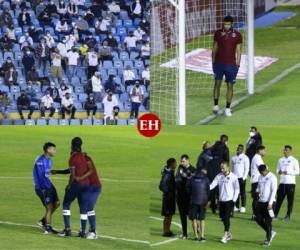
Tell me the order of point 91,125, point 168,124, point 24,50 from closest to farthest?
point 168,124 < point 91,125 < point 24,50

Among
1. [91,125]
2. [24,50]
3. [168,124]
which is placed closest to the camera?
[168,124]

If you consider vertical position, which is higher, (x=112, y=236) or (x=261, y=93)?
(x=261, y=93)

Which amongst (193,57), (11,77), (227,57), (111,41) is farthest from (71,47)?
(227,57)

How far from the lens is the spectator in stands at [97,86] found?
17.1 metres

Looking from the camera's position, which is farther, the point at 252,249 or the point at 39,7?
the point at 39,7

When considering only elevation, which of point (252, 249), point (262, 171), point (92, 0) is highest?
point (92, 0)

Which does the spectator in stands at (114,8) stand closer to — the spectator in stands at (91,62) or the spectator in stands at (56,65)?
the spectator in stands at (91,62)

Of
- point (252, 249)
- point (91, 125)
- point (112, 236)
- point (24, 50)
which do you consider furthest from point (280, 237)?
point (24, 50)

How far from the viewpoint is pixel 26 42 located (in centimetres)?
1856

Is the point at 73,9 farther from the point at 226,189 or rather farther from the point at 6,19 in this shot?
the point at 226,189

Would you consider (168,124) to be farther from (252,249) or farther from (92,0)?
(92,0)

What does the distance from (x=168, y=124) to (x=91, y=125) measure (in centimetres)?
578

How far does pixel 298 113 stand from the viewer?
33.2ft

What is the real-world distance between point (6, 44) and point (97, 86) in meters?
2.11
